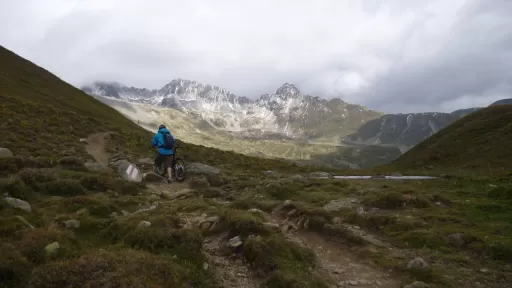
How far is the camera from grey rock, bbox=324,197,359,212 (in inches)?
717

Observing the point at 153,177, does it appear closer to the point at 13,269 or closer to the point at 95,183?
the point at 95,183

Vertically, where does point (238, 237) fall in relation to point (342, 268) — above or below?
above

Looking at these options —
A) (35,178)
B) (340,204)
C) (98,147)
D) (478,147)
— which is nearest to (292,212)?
(340,204)

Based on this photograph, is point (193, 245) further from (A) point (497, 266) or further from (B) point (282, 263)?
(A) point (497, 266)

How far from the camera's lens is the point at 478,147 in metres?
61.6

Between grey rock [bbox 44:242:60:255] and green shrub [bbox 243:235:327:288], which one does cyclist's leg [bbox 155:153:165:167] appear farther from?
grey rock [bbox 44:242:60:255]

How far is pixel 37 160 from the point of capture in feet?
70.3

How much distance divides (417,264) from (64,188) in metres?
15.1

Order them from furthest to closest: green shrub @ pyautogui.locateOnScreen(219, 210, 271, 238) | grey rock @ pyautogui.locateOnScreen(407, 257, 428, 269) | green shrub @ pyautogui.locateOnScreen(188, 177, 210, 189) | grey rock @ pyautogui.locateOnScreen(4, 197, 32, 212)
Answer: green shrub @ pyautogui.locateOnScreen(188, 177, 210, 189) → green shrub @ pyautogui.locateOnScreen(219, 210, 271, 238) → grey rock @ pyautogui.locateOnScreen(4, 197, 32, 212) → grey rock @ pyautogui.locateOnScreen(407, 257, 428, 269)

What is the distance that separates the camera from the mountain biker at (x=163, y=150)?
80.3 feet

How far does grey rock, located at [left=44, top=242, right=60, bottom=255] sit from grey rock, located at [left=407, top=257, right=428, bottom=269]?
9.92 metres

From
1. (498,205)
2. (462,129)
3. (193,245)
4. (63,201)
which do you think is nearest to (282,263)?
(193,245)

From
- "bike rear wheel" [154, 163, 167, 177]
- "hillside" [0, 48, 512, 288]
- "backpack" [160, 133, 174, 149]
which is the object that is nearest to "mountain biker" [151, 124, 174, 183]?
"backpack" [160, 133, 174, 149]

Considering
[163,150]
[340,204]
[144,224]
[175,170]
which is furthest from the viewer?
[175,170]
